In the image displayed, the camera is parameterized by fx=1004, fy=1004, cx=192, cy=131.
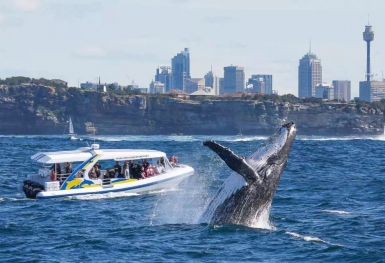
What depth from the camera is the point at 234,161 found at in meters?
22.2

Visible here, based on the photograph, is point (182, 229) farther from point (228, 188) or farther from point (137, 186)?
point (137, 186)

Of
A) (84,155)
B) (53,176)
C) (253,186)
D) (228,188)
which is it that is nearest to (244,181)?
(253,186)

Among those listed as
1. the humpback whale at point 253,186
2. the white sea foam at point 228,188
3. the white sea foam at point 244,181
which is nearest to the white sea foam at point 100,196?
the white sea foam at point 244,181

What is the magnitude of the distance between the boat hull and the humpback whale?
44.5 ft

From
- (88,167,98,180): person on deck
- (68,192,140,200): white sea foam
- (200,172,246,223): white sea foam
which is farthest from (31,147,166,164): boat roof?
(200,172,246,223): white sea foam

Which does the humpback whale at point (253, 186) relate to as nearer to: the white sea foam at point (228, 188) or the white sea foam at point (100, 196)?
the white sea foam at point (228, 188)

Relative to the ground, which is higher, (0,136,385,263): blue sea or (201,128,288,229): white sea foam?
(201,128,288,229): white sea foam

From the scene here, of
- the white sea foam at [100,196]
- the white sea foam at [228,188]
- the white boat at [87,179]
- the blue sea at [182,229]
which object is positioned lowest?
the white sea foam at [100,196]

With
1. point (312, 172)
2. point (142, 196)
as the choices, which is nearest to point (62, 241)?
point (142, 196)

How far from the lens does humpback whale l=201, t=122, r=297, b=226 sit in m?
23.0

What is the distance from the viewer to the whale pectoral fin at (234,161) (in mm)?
21891

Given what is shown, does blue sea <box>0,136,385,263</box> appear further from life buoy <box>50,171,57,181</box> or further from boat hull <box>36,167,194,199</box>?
life buoy <box>50,171,57,181</box>

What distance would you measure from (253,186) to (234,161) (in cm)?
108

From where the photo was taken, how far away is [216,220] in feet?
78.3
